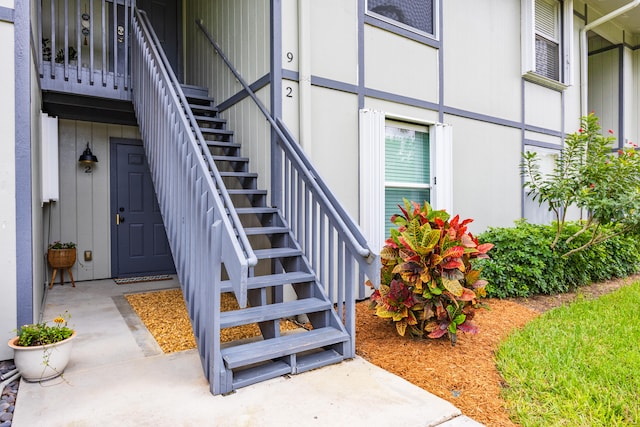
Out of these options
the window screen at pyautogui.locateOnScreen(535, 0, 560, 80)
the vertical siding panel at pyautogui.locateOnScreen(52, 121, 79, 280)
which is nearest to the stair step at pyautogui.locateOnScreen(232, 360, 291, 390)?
the vertical siding panel at pyautogui.locateOnScreen(52, 121, 79, 280)

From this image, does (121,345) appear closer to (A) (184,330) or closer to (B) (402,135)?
(A) (184,330)

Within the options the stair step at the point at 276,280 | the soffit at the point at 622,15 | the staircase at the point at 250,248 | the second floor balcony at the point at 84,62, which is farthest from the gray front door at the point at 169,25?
the soffit at the point at 622,15

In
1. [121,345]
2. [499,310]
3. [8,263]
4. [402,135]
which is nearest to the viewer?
[8,263]

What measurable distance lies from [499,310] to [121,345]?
3.36 m

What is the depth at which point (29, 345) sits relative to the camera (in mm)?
2359

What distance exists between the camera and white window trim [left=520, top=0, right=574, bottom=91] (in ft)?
19.1

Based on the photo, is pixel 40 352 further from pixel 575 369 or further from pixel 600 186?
pixel 600 186

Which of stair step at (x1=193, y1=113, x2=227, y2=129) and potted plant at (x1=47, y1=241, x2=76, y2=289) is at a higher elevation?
stair step at (x1=193, y1=113, x2=227, y2=129)

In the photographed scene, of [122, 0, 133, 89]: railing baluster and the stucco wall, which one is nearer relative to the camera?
[122, 0, 133, 89]: railing baluster

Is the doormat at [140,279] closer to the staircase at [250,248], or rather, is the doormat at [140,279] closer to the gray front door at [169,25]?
the staircase at [250,248]

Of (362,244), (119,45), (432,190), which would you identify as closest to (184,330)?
(362,244)

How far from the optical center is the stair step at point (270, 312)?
98.9 inches

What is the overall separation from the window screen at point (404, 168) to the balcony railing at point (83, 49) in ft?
10.3

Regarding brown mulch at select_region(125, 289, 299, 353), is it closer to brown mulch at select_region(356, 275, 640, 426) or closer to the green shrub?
brown mulch at select_region(356, 275, 640, 426)
